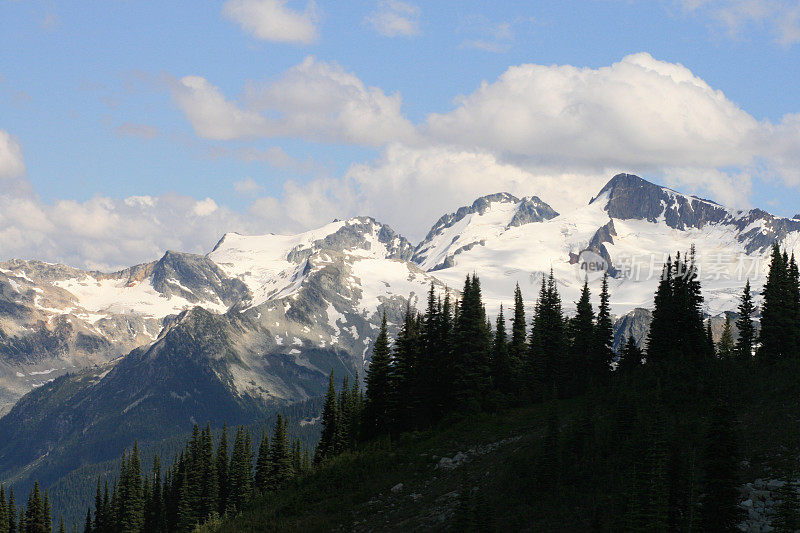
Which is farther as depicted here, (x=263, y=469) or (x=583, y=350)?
(x=263, y=469)

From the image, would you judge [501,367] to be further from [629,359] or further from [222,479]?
[222,479]

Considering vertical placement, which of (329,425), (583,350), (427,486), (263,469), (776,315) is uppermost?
(776,315)

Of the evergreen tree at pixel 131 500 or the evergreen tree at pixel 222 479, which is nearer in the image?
the evergreen tree at pixel 222 479

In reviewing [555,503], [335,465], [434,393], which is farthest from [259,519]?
[555,503]

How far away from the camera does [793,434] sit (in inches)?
2057

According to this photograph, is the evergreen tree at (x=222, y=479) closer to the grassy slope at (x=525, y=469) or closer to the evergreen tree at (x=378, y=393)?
the evergreen tree at (x=378, y=393)

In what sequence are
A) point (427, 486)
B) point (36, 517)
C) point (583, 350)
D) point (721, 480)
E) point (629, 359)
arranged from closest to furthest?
point (721, 480), point (427, 486), point (629, 359), point (583, 350), point (36, 517)

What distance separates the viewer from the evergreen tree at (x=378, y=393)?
96925 millimetres

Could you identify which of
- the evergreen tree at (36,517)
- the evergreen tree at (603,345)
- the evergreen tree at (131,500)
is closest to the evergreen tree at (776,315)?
the evergreen tree at (603,345)

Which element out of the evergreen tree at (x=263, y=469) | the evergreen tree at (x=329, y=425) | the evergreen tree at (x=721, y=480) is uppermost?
the evergreen tree at (x=721, y=480)

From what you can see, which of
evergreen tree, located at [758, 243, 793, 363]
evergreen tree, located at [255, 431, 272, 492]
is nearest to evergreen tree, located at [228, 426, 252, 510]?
evergreen tree, located at [255, 431, 272, 492]

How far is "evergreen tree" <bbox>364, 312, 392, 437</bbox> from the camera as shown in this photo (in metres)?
96.9

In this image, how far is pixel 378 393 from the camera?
98312mm

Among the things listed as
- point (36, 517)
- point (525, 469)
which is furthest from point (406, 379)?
point (36, 517)
